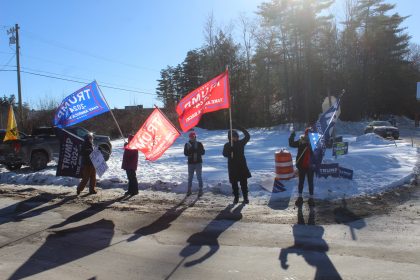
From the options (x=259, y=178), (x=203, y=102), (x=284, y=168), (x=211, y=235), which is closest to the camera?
(x=211, y=235)

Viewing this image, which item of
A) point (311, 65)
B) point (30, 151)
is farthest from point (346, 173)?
point (311, 65)

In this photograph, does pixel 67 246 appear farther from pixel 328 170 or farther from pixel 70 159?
pixel 328 170

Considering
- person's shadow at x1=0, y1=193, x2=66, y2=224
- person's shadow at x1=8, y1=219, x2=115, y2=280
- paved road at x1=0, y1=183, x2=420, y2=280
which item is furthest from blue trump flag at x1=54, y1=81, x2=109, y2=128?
person's shadow at x1=8, y1=219, x2=115, y2=280

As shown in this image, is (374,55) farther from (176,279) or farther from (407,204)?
(176,279)

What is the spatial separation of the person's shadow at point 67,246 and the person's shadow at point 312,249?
109 inches

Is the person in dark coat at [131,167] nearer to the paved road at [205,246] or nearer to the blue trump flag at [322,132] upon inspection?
the paved road at [205,246]

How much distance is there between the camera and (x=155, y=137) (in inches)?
406

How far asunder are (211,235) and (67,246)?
87.2 inches

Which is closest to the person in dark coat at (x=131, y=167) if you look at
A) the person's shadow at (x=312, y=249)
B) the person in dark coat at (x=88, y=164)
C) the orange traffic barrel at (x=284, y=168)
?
the person in dark coat at (x=88, y=164)

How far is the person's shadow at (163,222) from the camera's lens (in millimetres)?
7210

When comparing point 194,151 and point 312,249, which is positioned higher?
point 194,151

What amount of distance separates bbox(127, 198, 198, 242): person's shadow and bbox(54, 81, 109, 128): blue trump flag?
12.0 feet

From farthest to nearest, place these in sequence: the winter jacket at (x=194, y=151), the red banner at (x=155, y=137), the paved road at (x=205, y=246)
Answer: the winter jacket at (x=194, y=151) → the red banner at (x=155, y=137) → the paved road at (x=205, y=246)

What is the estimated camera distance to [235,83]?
158ft
